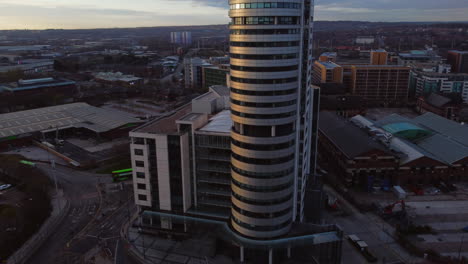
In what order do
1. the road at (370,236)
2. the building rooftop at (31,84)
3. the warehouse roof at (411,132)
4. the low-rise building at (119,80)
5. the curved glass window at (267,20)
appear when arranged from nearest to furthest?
1. the curved glass window at (267,20)
2. the road at (370,236)
3. the warehouse roof at (411,132)
4. the building rooftop at (31,84)
5. the low-rise building at (119,80)

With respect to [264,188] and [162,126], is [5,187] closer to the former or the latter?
[162,126]

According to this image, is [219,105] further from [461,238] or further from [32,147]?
[32,147]

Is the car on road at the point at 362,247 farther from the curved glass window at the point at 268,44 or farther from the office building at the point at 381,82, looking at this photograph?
the office building at the point at 381,82

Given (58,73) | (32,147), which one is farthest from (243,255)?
(58,73)

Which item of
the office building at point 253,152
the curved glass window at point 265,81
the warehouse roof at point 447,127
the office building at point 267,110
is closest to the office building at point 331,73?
the warehouse roof at point 447,127

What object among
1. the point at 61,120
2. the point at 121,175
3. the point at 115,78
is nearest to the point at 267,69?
the point at 121,175

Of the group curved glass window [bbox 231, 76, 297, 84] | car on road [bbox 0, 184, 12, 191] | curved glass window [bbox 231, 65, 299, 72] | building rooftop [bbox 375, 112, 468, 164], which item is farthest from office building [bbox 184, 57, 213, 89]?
curved glass window [bbox 231, 65, 299, 72]
